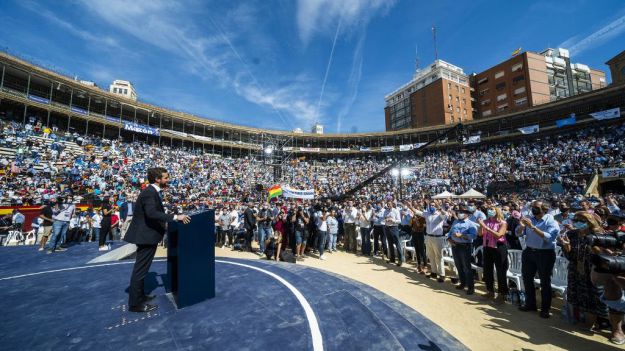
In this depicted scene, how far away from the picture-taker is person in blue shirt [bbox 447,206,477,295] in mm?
5891

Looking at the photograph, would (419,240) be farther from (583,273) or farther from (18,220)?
(18,220)

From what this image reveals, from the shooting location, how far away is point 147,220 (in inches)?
155

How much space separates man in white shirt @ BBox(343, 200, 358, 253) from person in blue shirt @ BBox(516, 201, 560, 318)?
6.87 metres

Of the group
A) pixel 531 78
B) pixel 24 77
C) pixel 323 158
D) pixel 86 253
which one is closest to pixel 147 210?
pixel 86 253

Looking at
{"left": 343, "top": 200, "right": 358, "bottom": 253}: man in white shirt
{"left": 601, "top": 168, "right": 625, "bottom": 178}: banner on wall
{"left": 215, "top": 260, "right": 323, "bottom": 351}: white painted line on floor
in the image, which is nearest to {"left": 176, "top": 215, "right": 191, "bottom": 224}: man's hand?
{"left": 215, "top": 260, "right": 323, "bottom": 351}: white painted line on floor

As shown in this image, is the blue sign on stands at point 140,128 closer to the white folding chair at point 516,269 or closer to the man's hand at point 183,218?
the man's hand at point 183,218

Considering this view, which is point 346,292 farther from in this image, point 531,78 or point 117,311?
point 531,78

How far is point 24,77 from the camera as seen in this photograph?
88.8ft

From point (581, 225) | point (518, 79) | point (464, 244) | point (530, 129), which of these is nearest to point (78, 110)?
point (464, 244)

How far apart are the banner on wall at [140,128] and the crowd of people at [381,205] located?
82.2 inches

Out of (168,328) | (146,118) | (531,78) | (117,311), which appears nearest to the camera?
(168,328)

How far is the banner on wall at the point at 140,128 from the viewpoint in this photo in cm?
3281

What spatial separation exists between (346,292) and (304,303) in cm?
103

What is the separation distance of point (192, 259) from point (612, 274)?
Result: 568 cm
